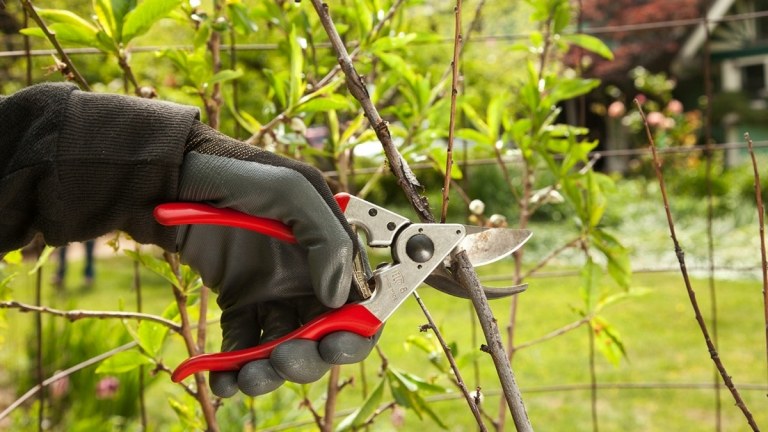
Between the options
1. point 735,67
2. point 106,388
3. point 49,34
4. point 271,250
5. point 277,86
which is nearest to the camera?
point 271,250

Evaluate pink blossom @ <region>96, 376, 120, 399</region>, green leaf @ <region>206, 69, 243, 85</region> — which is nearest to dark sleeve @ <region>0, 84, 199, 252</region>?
green leaf @ <region>206, 69, 243, 85</region>

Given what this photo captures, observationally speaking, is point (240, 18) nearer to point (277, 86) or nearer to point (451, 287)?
point (277, 86)

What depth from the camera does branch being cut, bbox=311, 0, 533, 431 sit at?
2.96ft

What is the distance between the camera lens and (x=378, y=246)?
1.15m

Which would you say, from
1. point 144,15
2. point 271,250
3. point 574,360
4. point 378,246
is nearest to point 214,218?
point 271,250

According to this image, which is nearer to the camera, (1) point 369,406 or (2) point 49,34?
(2) point 49,34

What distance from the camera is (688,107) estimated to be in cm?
1667

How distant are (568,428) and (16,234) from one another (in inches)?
123

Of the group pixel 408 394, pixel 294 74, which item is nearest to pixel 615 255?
pixel 408 394

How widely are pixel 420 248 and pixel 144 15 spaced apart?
23.3 inches

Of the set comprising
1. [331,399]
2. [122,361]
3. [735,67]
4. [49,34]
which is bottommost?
[735,67]

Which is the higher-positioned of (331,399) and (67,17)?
(67,17)

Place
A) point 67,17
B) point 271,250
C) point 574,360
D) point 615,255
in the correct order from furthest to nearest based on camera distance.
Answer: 1. point 574,360
2. point 615,255
3. point 67,17
4. point 271,250

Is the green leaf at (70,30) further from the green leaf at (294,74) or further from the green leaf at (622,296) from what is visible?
the green leaf at (622,296)
